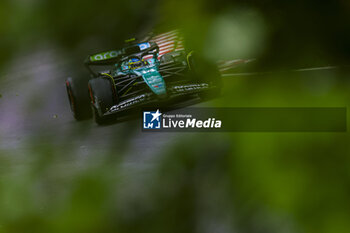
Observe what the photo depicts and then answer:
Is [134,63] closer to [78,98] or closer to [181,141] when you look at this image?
[78,98]

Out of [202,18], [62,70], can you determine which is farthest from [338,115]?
[62,70]

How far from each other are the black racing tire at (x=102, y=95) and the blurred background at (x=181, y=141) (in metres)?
0.08

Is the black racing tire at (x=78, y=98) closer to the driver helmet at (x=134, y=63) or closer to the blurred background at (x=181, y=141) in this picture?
the blurred background at (x=181, y=141)

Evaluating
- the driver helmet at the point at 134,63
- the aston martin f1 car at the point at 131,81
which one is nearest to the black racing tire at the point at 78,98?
the aston martin f1 car at the point at 131,81

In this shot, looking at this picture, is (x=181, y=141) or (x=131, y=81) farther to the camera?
(x=131, y=81)

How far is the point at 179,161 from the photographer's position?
3.95 feet

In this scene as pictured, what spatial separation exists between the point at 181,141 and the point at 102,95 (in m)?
0.39

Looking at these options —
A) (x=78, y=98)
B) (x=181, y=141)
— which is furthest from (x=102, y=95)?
(x=181, y=141)

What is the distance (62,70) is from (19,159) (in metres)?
0.33

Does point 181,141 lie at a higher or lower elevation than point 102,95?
lower

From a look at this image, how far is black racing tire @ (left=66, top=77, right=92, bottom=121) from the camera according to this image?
142cm

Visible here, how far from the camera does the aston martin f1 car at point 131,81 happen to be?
1.33m

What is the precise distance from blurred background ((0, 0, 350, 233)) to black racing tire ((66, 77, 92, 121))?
0.14 ft

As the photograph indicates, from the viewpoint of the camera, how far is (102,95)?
1434mm
